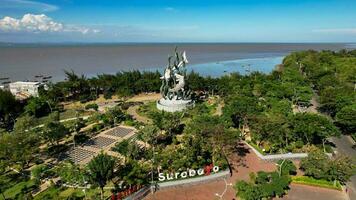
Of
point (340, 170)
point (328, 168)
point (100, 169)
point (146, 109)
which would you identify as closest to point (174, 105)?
point (146, 109)

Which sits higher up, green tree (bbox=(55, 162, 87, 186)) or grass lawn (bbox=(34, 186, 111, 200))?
green tree (bbox=(55, 162, 87, 186))

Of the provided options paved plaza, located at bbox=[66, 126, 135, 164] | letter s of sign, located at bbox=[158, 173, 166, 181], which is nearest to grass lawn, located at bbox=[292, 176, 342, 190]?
letter s of sign, located at bbox=[158, 173, 166, 181]

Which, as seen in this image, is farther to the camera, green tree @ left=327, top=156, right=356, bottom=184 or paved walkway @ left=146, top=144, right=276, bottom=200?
green tree @ left=327, top=156, right=356, bottom=184

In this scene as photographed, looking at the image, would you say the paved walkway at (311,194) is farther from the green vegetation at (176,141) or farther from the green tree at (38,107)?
the green tree at (38,107)

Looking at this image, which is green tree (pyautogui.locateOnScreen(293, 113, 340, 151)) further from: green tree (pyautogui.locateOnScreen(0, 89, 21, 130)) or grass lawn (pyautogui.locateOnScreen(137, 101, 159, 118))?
green tree (pyautogui.locateOnScreen(0, 89, 21, 130))

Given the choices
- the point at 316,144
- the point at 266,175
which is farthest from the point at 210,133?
the point at 316,144

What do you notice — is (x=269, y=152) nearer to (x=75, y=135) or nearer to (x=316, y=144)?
(x=316, y=144)

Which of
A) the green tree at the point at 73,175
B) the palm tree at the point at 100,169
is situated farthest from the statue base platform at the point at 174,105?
the palm tree at the point at 100,169
